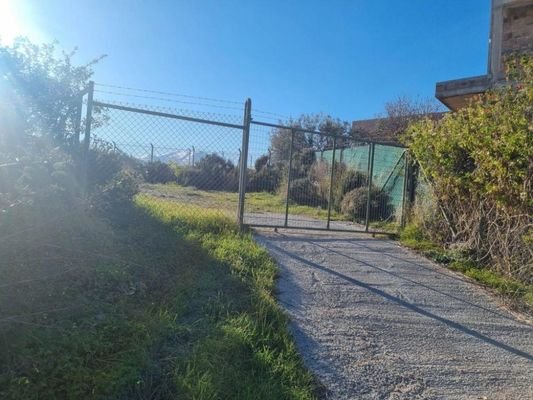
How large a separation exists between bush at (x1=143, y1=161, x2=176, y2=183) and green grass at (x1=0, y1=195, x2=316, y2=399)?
250cm

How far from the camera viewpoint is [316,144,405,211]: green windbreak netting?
9195 mm

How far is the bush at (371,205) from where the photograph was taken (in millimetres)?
9711

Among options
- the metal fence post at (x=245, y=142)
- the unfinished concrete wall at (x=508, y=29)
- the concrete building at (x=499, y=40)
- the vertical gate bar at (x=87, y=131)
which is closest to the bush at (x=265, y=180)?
the concrete building at (x=499, y=40)

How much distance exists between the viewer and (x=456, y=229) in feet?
21.8

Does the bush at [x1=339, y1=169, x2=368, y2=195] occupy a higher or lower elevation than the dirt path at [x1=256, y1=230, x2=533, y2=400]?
higher

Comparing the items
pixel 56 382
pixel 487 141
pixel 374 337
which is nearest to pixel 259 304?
pixel 374 337

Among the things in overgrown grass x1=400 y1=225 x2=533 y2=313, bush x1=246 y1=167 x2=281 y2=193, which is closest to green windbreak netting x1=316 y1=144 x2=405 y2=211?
overgrown grass x1=400 y1=225 x2=533 y2=313

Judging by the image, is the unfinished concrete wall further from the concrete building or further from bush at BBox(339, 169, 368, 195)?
bush at BBox(339, 169, 368, 195)

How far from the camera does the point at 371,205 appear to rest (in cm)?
974

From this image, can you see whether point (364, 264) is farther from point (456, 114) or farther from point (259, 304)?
point (456, 114)

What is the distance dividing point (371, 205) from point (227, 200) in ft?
12.9

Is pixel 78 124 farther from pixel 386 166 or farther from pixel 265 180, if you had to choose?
pixel 265 180

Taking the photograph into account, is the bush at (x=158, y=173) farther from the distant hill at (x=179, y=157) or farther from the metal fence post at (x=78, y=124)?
the metal fence post at (x=78, y=124)

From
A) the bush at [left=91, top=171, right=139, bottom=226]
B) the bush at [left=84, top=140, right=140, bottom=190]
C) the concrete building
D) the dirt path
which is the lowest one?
the dirt path
